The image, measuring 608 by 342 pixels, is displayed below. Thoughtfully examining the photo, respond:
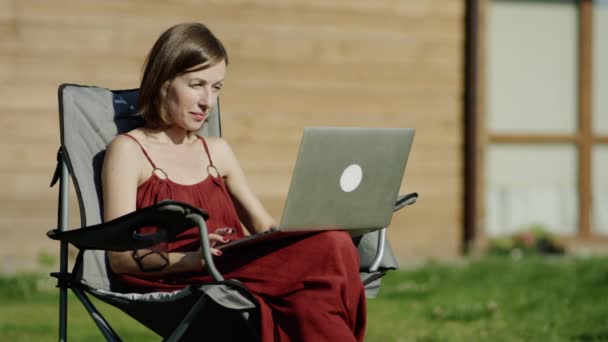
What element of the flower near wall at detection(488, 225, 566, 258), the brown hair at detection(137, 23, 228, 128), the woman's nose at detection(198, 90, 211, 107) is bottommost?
the flower near wall at detection(488, 225, 566, 258)

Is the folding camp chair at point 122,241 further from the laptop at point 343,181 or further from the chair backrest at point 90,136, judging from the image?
the laptop at point 343,181

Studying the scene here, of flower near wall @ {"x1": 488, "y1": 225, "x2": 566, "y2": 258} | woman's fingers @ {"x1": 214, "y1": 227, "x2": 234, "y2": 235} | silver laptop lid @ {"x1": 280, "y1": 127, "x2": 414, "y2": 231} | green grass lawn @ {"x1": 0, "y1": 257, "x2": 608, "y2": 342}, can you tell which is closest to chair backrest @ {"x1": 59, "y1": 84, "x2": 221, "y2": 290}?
woman's fingers @ {"x1": 214, "y1": 227, "x2": 234, "y2": 235}

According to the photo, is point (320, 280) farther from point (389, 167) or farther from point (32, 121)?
point (32, 121)

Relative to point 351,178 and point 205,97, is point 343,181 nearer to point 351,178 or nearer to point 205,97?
point 351,178

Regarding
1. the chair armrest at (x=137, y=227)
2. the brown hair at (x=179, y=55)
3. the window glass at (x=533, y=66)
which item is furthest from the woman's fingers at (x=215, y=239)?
the window glass at (x=533, y=66)

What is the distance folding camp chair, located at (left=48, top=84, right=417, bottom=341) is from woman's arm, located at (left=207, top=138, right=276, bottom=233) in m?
0.24

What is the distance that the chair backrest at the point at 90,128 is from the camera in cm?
316

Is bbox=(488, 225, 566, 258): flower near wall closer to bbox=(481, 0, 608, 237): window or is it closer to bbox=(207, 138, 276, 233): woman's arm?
bbox=(481, 0, 608, 237): window

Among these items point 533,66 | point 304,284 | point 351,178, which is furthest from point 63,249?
point 533,66

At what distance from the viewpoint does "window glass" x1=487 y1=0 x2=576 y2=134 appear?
773 cm

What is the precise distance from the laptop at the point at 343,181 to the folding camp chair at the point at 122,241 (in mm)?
182

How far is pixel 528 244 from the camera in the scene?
7.38 m

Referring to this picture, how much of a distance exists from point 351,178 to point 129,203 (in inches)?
23.9

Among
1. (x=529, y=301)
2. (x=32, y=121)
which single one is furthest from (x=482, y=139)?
(x=32, y=121)
